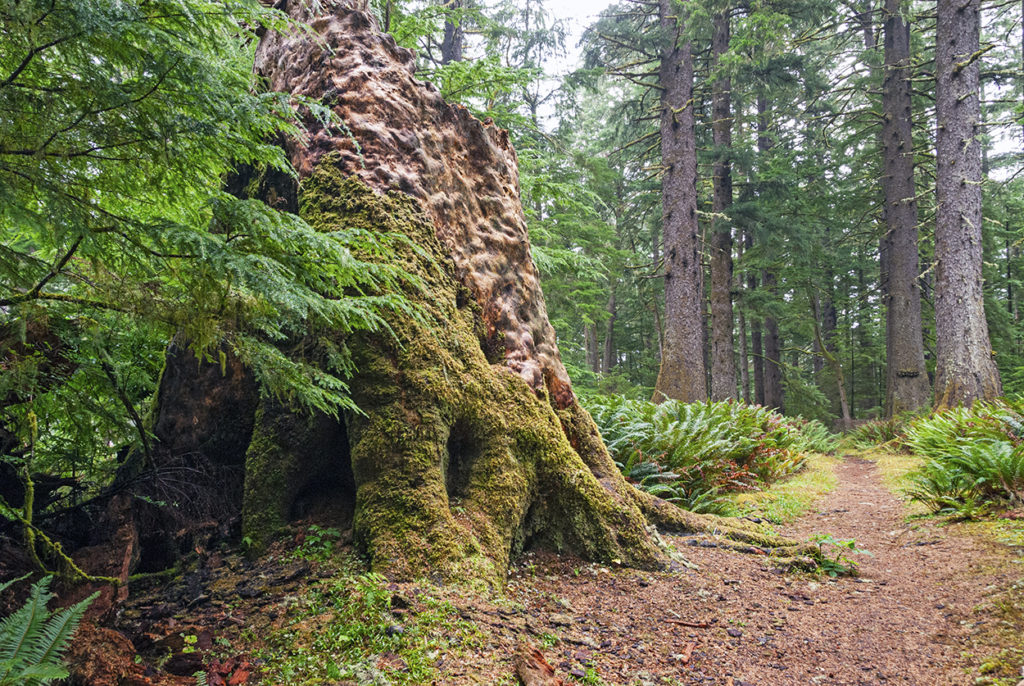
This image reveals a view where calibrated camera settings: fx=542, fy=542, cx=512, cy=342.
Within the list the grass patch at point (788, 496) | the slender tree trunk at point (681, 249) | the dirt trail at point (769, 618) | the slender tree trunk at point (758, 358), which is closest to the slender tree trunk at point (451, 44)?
the slender tree trunk at point (681, 249)

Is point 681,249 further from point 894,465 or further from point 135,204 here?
point 135,204

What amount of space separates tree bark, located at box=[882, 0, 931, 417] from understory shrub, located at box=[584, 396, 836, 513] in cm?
636

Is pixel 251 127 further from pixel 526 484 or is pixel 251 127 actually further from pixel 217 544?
pixel 526 484

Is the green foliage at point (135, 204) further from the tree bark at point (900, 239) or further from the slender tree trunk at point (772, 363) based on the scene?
the slender tree trunk at point (772, 363)

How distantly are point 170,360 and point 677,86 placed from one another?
13.0 m

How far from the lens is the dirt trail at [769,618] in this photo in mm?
2854

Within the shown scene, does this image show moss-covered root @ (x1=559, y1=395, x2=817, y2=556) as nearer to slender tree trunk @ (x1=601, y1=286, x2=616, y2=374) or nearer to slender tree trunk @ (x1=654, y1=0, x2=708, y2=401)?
slender tree trunk @ (x1=654, y1=0, x2=708, y2=401)

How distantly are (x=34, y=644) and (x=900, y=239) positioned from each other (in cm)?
1821

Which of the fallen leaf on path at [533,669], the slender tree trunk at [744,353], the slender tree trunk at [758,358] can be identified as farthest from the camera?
the slender tree trunk at [758,358]

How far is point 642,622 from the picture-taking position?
10.7ft

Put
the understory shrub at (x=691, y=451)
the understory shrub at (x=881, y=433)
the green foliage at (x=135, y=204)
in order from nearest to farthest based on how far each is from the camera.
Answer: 1. the green foliage at (x=135, y=204)
2. the understory shrub at (x=691, y=451)
3. the understory shrub at (x=881, y=433)

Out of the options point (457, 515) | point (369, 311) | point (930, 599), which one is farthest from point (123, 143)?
point (930, 599)

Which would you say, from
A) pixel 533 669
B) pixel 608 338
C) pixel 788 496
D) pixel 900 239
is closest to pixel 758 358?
pixel 608 338

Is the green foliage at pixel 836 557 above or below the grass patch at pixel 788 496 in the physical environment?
below
